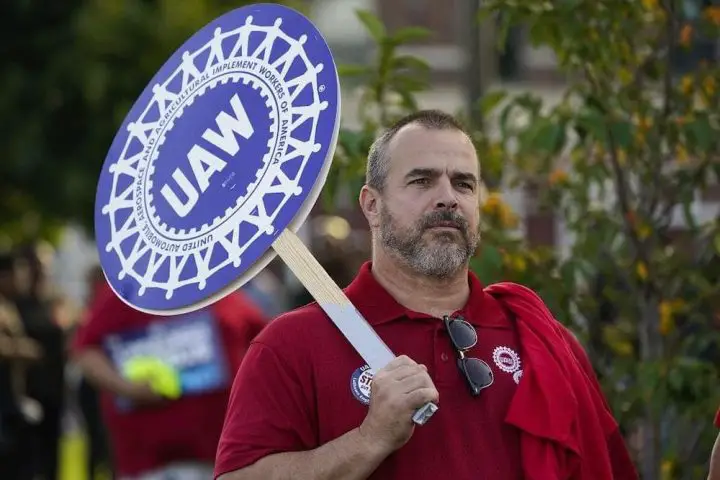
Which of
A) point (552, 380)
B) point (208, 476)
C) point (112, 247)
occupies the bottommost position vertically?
point (208, 476)

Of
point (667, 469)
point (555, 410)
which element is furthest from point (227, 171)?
point (667, 469)

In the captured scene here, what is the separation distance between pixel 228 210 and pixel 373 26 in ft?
5.96

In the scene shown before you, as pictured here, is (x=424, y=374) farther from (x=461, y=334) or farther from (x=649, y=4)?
(x=649, y=4)

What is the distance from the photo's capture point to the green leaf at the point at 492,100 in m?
5.61

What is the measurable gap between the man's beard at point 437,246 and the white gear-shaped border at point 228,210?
281 mm

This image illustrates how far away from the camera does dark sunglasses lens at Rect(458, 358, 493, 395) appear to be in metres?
3.76

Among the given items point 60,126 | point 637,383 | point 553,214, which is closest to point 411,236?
point 637,383

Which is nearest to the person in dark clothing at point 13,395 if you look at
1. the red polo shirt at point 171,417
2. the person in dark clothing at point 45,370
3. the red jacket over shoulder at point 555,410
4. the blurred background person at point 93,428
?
the person in dark clothing at point 45,370

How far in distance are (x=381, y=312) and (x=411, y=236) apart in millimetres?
178

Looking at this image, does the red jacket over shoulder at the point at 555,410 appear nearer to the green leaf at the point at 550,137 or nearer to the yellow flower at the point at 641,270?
the green leaf at the point at 550,137

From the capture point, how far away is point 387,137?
4.05 m

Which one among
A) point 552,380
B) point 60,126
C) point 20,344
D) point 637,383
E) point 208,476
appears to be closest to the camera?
point 552,380

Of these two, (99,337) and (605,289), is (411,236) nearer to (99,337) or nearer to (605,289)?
(605,289)

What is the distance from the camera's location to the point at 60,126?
2244 cm
